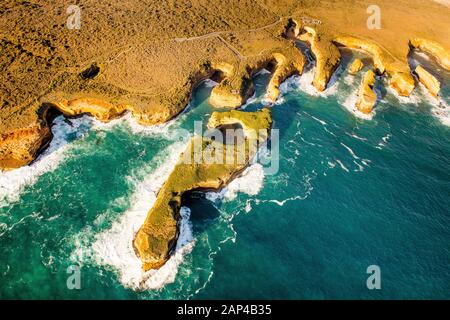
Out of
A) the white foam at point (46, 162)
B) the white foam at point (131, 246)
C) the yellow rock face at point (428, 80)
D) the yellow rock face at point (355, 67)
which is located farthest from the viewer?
the yellow rock face at point (355, 67)

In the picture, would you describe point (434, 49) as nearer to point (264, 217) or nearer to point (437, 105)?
point (437, 105)

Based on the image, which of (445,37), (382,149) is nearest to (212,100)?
(382,149)

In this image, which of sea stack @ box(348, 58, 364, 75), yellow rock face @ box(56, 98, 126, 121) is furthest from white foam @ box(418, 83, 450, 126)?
yellow rock face @ box(56, 98, 126, 121)

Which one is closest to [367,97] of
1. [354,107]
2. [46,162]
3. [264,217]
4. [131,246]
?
[354,107]

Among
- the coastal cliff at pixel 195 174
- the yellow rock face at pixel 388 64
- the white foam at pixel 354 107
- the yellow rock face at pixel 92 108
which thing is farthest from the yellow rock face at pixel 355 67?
the yellow rock face at pixel 92 108

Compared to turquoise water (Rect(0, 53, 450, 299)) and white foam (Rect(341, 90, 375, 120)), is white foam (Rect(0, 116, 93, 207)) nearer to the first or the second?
turquoise water (Rect(0, 53, 450, 299))

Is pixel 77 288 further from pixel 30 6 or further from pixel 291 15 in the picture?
pixel 291 15

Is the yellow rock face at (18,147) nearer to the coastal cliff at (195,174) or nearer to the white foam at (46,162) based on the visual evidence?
the white foam at (46,162)
